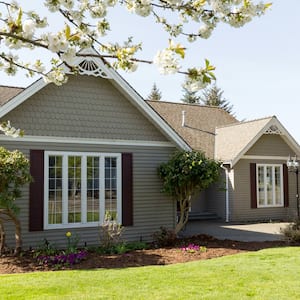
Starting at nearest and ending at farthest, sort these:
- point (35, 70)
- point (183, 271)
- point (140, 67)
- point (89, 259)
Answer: point (140, 67) < point (35, 70) < point (183, 271) < point (89, 259)

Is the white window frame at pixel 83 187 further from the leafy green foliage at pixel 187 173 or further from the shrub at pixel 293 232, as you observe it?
the shrub at pixel 293 232

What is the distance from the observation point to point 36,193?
10742mm

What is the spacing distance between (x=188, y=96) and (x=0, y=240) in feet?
159

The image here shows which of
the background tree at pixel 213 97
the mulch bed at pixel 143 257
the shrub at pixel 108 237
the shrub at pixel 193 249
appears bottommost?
the mulch bed at pixel 143 257

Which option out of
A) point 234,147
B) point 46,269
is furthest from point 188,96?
point 46,269

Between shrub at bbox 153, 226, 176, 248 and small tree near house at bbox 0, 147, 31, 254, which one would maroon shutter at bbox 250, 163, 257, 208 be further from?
small tree near house at bbox 0, 147, 31, 254

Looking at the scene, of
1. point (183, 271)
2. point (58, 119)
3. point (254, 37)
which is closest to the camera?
point (254, 37)

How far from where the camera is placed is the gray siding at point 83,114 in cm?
1101

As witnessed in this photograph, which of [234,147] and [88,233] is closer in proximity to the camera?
[88,233]

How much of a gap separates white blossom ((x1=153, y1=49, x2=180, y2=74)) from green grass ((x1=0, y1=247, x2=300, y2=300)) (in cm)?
376

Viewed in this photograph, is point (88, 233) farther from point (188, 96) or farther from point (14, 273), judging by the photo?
point (188, 96)

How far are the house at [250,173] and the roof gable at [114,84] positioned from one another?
5.82 m

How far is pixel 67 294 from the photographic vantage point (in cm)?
623

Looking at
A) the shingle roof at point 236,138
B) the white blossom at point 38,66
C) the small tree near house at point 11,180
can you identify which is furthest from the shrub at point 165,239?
the white blossom at point 38,66
